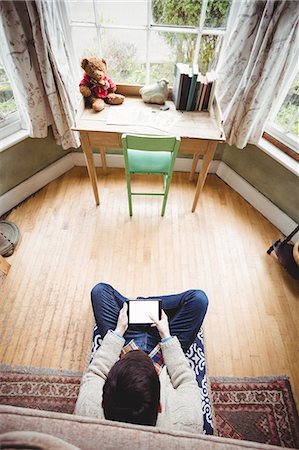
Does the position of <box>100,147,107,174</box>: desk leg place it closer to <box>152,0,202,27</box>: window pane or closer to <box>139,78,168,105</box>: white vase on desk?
<box>139,78,168,105</box>: white vase on desk

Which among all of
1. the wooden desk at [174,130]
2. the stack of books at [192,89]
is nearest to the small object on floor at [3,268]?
the wooden desk at [174,130]

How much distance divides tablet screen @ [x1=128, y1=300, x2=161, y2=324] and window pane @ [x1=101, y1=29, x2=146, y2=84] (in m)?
1.72

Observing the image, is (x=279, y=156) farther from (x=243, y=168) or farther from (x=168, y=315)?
(x=168, y=315)

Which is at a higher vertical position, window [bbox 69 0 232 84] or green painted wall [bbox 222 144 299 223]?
window [bbox 69 0 232 84]

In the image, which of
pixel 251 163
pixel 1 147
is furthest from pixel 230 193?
pixel 1 147

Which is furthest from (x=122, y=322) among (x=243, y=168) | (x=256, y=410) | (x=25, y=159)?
(x=243, y=168)

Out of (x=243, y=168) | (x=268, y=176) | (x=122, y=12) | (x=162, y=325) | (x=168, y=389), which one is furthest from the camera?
(x=243, y=168)

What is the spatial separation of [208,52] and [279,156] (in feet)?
3.03

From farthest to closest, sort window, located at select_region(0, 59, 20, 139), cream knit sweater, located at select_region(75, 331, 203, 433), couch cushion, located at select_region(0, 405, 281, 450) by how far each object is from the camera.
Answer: window, located at select_region(0, 59, 20, 139) → cream knit sweater, located at select_region(75, 331, 203, 433) → couch cushion, located at select_region(0, 405, 281, 450)

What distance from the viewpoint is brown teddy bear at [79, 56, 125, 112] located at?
1.63m

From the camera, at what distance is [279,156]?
1787 millimetres

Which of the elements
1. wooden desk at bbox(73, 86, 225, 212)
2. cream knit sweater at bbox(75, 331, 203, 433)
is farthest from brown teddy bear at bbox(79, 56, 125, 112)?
cream knit sweater at bbox(75, 331, 203, 433)

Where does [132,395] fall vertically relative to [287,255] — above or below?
above

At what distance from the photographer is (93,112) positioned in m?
1.67
